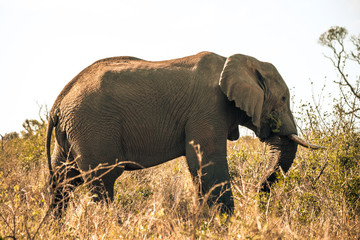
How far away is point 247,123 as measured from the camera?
249 inches

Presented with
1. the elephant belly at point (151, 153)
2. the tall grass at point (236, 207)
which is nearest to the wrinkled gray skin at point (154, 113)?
the elephant belly at point (151, 153)

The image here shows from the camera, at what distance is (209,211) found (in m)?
4.32

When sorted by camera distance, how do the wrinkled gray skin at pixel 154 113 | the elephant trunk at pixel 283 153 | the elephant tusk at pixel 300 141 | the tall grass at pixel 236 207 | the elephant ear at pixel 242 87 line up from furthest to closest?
the elephant trunk at pixel 283 153 < the elephant tusk at pixel 300 141 < the elephant ear at pixel 242 87 < the wrinkled gray skin at pixel 154 113 < the tall grass at pixel 236 207

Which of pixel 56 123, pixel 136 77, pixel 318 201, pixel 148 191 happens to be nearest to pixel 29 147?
pixel 148 191

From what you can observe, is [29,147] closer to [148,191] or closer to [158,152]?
[148,191]

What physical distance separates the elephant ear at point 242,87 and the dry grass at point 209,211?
100cm

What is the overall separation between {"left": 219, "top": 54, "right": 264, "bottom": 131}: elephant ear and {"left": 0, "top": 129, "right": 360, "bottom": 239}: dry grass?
996mm

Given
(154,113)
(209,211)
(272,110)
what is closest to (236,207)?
(209,211)

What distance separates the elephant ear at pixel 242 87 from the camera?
18.8 feet

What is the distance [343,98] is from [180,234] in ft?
14.6

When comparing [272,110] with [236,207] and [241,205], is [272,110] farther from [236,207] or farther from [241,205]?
[241,205]

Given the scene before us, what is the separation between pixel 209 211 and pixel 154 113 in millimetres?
1891

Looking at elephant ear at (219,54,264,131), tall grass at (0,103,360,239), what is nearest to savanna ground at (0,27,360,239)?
tall grass at (0,103,360,239)

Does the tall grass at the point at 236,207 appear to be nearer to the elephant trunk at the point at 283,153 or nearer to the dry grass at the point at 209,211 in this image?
the dry grass at the point at 209,211
